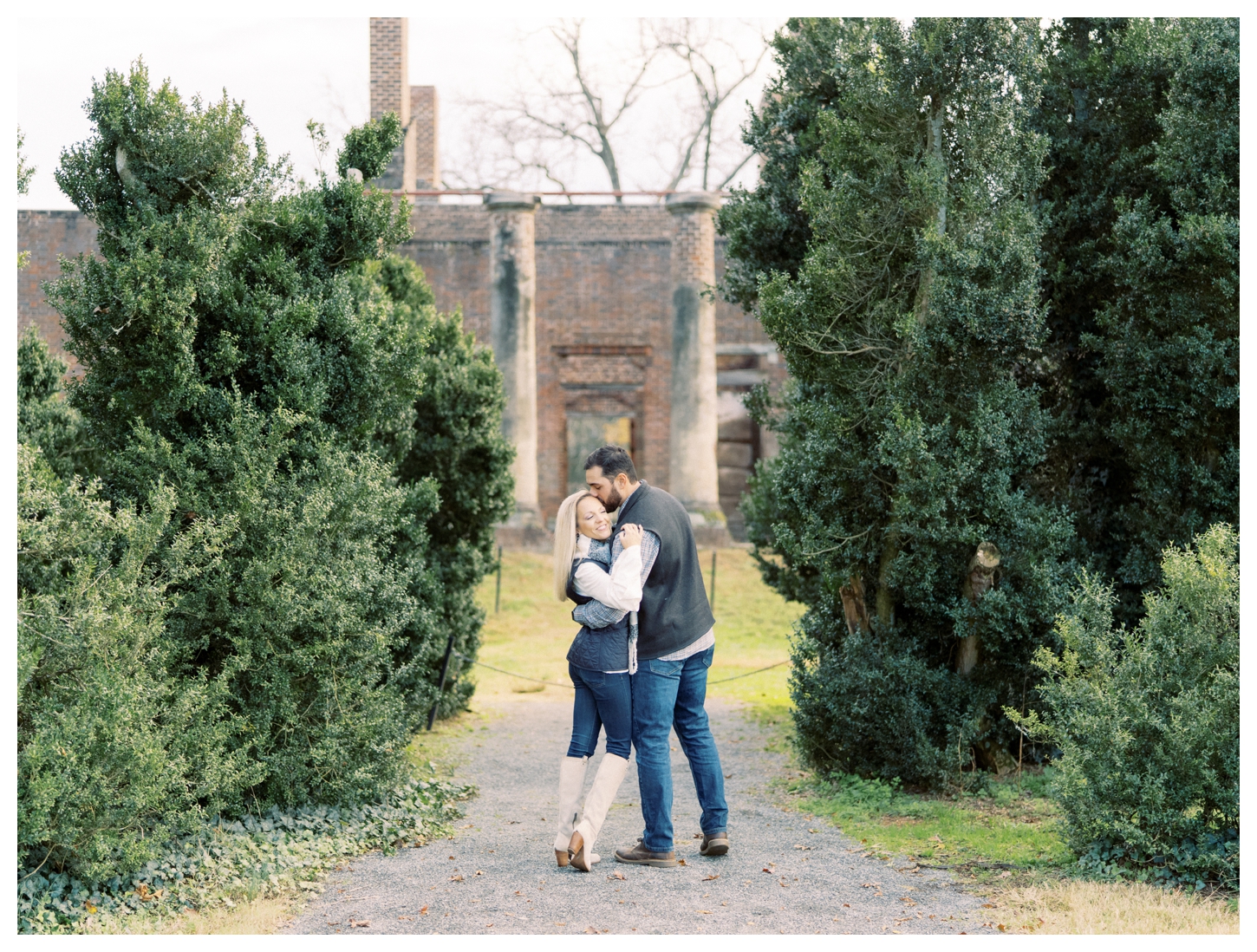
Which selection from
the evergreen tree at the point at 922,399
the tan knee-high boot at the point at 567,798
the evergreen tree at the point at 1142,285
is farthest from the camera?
the evergreen tree at the point at 1142,285

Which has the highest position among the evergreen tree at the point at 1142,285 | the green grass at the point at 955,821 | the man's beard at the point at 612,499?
the evergreen tree at the point at 1142,285

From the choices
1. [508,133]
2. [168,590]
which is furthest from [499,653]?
[508,133]

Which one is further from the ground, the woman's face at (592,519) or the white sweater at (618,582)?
the woman's face at (592,519)

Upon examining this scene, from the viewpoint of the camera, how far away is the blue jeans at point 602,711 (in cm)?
533

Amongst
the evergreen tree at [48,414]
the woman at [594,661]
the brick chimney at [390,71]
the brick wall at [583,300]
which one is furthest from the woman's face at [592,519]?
the brick chimney at [390,71]

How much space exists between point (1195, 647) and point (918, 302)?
257 centimetres

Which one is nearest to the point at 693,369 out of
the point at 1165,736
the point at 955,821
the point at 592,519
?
the point at 955,821

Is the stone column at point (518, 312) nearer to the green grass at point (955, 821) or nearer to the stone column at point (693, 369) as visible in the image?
the stone column at point (693, 369)

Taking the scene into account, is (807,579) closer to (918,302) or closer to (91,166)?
(918,302)

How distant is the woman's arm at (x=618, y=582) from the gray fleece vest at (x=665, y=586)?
0.19 metres

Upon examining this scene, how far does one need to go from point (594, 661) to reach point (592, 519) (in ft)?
2.11

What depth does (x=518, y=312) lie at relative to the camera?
21016 millimetres

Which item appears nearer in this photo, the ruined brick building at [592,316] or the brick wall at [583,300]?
the ruined brick building at [592,316]

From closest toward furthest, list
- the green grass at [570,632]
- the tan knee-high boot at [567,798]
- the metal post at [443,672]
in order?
the tan knee-high boot at [567,798] < the metal post at [443,672] < the green grass at [570,632]
